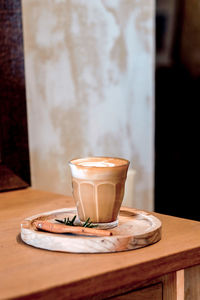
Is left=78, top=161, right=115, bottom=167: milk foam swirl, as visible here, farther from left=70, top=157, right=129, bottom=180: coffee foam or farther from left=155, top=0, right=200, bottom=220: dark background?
left=155, top=0, right=200, bottom=220: dark background

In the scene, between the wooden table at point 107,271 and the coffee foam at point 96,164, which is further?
the coffee foam at point 96,164

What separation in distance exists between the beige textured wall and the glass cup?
2.19 feet

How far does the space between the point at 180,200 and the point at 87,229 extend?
1082mm

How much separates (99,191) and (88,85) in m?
0.85

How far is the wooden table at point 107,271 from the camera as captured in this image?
0.59m

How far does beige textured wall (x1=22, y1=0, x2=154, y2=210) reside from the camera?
1431mm

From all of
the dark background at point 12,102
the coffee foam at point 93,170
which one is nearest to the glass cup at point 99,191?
the coffee foam at point 93,170

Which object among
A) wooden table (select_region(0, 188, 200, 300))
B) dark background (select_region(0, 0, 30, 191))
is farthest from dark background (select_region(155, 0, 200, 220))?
wooden table (select_region(0, 188, 200, 300))

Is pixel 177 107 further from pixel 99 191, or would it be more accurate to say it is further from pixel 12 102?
pixel 99 191

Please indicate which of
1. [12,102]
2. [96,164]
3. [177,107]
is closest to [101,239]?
[96,164]

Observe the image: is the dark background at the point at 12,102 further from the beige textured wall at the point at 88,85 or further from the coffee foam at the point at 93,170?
the coffee foam at the point at 93,170

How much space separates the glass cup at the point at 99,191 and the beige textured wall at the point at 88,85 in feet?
2.19

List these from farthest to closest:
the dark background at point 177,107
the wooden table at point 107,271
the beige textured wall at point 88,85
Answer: the dark background at point 177,107 → the beige textured wall at point 88,85 → the wooden table at point 107,271

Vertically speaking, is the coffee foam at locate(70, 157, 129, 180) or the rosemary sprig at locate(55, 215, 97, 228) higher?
the coffee foam at locate(70, 157, 129, 180)
